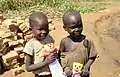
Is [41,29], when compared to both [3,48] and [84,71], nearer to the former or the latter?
[84,71]

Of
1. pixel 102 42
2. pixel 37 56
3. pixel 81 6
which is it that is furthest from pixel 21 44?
pixel 81 6

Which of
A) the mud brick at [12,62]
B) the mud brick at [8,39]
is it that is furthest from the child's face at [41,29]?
the mud brick at [8,39]

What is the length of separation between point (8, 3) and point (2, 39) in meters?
2.94

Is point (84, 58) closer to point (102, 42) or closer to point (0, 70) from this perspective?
point (0, 70)

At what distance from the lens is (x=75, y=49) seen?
293 centimetres

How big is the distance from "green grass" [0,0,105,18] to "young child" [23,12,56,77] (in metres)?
4.69

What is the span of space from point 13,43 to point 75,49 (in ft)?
8.93

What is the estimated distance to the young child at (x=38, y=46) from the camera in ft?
9.14

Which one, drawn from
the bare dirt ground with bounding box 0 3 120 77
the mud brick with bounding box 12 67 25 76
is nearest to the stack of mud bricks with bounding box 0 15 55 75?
the mud brick with bounding box 12 67 25 76

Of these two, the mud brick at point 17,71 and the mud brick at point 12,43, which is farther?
the mud brick at point 12,43

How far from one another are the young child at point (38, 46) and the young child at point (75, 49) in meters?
0.18

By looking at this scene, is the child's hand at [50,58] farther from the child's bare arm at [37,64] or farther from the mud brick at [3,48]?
the mud brick at [3,48]

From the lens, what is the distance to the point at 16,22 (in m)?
5.94

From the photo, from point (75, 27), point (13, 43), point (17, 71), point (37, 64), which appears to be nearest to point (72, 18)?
point (75, 27)
